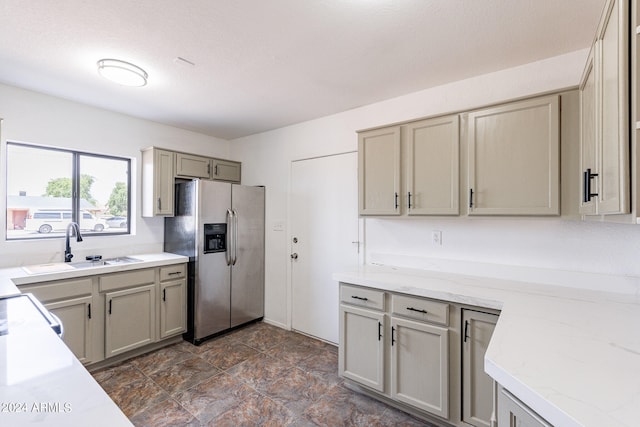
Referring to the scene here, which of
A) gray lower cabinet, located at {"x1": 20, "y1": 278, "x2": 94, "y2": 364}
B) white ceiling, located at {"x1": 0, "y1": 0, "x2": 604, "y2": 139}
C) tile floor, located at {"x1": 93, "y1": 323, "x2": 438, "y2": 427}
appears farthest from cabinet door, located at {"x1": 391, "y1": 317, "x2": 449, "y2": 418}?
gray lower cabinet, located at {"x1": 20, "y1": 278, "x2": 94, "y2": 364}


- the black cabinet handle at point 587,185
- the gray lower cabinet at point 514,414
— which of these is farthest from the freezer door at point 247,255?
the black cabinet handle at point 587,185

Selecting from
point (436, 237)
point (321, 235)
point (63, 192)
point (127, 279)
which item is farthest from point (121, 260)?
point (436, 237)

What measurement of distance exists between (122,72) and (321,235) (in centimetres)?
221

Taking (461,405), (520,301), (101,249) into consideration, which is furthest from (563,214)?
(101,249)

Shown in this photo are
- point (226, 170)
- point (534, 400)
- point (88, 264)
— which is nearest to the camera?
point (534, 400)

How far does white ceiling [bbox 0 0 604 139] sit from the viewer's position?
157 cm

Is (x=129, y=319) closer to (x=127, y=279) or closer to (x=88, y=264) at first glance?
(x=127, y=279)

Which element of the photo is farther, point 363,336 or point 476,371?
point 363,336

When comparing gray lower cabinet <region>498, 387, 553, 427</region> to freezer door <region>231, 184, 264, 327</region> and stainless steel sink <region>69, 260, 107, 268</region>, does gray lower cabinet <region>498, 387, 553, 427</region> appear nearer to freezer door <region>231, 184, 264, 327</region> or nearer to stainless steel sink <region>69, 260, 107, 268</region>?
freezer door <region>231, 184, 264, 327</region>

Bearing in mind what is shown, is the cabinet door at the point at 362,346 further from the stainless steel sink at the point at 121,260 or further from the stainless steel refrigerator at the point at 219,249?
the stainless steel sink at the point at 121,260

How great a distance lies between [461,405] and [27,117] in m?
4.03

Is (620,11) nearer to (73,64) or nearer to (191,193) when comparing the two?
(73,64)

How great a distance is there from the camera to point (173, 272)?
10.1 ft

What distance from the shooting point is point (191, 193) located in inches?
125
